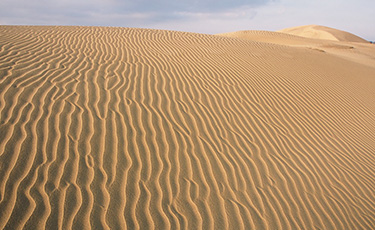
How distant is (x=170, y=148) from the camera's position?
386 centimetres

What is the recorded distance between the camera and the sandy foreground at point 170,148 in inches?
116

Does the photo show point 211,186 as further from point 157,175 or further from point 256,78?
point 256,78

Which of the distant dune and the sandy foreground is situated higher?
the distant dune

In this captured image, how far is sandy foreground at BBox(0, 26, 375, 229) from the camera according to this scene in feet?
9.65

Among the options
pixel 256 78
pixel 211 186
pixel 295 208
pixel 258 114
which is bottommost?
pixel 295 208

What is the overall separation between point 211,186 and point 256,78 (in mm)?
4468

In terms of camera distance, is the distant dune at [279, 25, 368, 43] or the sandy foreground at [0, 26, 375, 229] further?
the distant dune at [279, 25, 368, 43]

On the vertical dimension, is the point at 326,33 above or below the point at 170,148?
above

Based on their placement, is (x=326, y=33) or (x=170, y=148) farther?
(x=326, y=33)

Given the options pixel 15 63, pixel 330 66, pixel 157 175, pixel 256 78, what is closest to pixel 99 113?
pixel 157 175

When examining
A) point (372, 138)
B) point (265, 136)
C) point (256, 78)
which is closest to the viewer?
point (265, 136)

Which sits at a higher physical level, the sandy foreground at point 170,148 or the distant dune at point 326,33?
the distant dune at point 326,33

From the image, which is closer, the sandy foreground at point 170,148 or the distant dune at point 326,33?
the sandy foreground at point 170,148

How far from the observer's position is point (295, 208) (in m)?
3.41
